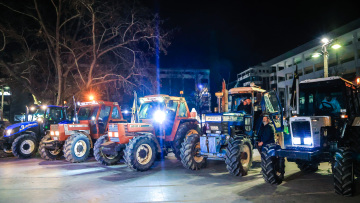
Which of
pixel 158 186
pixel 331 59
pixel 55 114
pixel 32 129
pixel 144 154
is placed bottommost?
pixel 158 186

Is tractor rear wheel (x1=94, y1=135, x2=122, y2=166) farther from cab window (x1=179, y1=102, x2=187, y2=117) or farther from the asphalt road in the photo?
cab window (x1=179, y1=102, x2=187, y2=117)

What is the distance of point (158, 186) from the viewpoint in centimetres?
733

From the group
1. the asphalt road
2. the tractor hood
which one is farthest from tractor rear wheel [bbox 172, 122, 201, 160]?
the tractor hood

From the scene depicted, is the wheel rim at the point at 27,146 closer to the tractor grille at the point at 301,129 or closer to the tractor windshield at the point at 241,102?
the tractor windshield at the point at 241,102

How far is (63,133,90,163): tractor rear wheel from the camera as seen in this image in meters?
11.3

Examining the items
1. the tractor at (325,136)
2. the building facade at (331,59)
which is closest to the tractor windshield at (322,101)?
the tractor at (325,136)

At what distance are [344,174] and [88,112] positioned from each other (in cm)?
1085

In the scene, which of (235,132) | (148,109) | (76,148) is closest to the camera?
(235,132)

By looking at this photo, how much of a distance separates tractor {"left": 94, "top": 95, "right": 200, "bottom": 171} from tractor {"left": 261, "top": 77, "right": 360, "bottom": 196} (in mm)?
4128

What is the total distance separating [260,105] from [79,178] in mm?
6712

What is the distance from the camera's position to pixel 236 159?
26.3ft

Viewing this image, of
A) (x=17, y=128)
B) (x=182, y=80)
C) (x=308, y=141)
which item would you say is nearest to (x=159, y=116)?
(x=308, y=141)

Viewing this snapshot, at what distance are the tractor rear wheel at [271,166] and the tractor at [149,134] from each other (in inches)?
162

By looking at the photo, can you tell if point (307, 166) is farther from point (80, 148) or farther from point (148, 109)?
point (80, 148)
